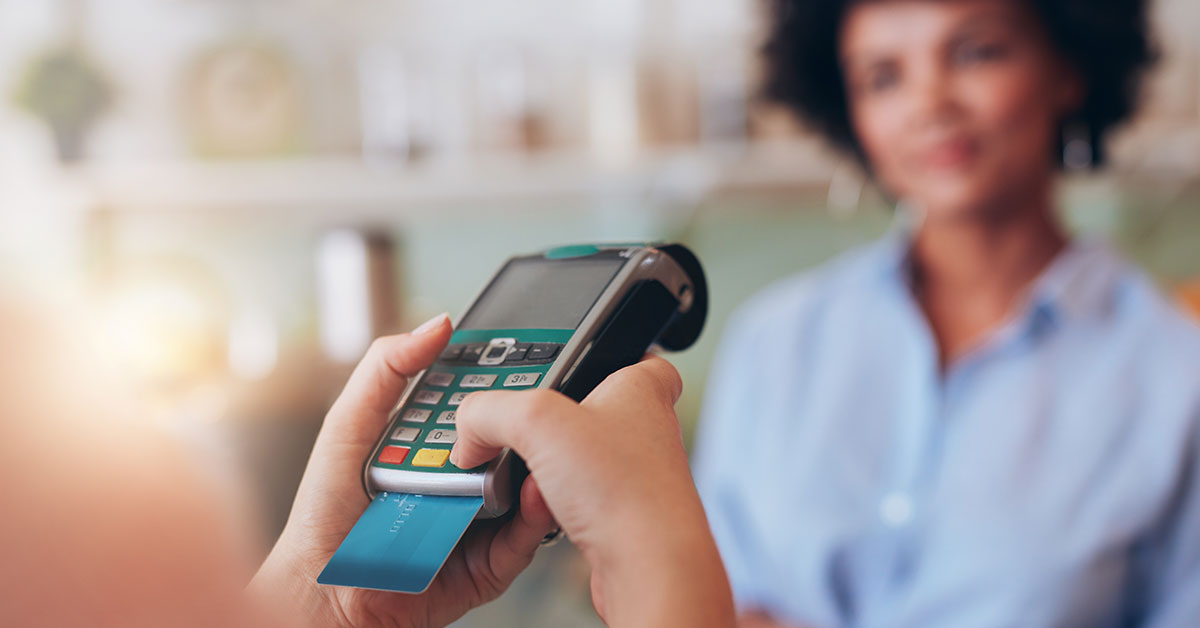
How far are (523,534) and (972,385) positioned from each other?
73 centimetres

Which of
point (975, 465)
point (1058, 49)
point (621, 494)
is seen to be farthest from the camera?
point (1058, 49)

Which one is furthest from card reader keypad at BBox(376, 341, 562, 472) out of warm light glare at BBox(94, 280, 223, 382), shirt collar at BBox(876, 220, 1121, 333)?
warm light glare at BBox(94, 280, 223, 382)

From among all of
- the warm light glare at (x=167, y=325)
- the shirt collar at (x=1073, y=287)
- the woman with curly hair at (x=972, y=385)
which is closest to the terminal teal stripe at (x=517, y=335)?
the woman with curly hair at (x=972, y=385)

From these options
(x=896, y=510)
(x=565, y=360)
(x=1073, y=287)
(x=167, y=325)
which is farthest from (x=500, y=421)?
(x=167, y=325)

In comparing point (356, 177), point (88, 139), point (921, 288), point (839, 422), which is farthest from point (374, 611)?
point (88, 139)

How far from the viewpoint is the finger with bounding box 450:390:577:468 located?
28 cm

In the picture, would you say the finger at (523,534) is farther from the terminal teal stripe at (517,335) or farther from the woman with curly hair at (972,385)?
the woman with curly hair at (972,385)

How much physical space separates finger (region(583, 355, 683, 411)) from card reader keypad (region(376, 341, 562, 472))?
3 cm

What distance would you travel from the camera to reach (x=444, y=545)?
0.29 metres

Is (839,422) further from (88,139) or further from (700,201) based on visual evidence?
(88,139)

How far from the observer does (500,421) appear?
11.4 inches

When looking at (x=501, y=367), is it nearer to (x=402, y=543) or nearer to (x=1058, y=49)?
(x=402, y=543)

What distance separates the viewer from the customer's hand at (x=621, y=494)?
27 cm

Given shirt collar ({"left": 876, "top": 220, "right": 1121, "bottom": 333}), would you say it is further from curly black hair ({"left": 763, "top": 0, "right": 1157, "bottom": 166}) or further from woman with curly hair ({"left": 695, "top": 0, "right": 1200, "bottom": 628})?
curly black hair ({"left": 763, "top": 0, "right": 1157, "bottom": 166})
